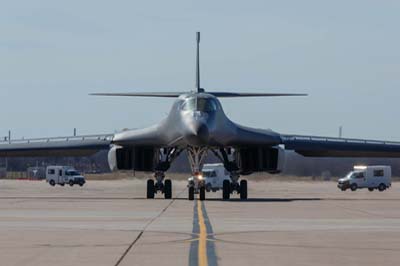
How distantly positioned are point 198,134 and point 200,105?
161cm

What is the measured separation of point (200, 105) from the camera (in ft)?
113

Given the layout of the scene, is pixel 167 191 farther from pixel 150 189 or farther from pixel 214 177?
pixel 214 177

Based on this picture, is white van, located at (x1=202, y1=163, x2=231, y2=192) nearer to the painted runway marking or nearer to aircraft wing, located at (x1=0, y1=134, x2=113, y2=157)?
aircraft wing, located at (x1=0, y1=134, x2=113, y2=157)

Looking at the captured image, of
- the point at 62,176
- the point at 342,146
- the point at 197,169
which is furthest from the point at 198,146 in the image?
the point at 62,176

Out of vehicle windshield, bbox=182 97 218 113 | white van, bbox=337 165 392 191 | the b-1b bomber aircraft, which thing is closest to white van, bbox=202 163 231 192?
white van, bbox=337 165 392 191

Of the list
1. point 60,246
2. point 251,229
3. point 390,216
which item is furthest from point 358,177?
point 60,246

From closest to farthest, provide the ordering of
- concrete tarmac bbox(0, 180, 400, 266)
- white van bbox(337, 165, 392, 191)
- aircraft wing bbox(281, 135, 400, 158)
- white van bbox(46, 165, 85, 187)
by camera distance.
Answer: concrete tarmac bbox(0, 180, 400, 266)
aircraft wing bbox(281, 135, 400, 158)
white van bbox(337, 165, 392, 191)
white van bbox(46, 165, 85, 187)

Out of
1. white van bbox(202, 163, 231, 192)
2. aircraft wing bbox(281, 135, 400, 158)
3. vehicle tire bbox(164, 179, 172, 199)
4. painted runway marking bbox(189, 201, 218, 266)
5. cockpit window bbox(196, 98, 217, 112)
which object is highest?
cockpit window bbox(196, 98, 217, 112)

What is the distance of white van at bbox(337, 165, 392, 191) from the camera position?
65.9m

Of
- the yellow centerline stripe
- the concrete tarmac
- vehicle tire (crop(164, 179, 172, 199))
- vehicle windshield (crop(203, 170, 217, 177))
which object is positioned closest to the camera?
the yellow centerline stripe

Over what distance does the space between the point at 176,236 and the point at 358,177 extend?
51651 mm

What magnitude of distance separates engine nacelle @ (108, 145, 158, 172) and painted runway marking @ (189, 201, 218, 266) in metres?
16.3

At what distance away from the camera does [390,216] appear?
23531 millimetres

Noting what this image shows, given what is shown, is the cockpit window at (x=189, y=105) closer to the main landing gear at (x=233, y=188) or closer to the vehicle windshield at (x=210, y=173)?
the main landing gear at (x=233, y=188)
